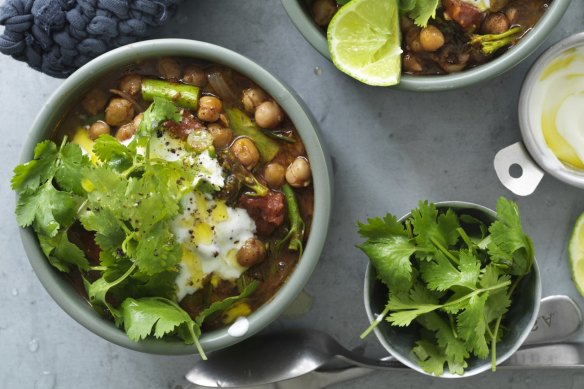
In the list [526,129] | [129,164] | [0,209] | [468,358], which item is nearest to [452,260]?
[468,358]

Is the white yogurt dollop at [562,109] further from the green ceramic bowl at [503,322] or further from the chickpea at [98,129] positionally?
the chickpea at [98,129]

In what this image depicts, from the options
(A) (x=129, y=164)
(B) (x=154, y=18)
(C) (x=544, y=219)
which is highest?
(B) (x=154, y=18)

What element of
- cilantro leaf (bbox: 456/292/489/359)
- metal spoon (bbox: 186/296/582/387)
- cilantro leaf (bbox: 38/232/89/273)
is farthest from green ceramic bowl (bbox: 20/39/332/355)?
cilantro leaf (bbox: 456/292/489/359)

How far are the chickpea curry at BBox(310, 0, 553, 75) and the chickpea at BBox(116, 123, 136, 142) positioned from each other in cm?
52

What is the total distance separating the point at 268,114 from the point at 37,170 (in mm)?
524

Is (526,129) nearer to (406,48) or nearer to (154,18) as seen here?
(406,48)

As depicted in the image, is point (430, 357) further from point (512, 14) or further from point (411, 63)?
point (512, 14)

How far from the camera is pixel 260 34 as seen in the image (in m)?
2.09

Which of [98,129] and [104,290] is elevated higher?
[98,129]

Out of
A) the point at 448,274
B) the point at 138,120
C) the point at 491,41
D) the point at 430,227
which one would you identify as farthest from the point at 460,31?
the point at 138,120

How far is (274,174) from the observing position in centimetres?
186

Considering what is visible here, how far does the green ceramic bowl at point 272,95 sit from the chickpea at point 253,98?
35 millimetres

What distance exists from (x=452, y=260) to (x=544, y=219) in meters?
0.41

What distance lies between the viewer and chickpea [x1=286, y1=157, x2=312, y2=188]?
6.01ft
